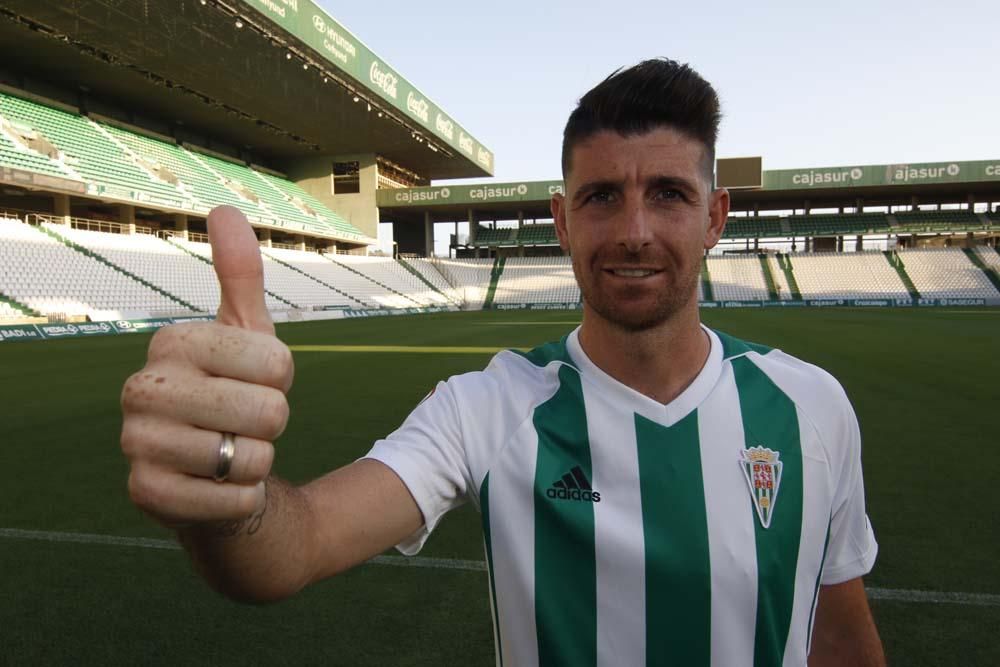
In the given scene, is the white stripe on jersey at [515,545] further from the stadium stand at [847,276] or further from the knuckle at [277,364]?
the stadium stand at [847,276]

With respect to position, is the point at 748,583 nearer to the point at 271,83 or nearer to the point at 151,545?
the point at 151,545

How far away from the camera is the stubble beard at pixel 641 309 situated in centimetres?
125

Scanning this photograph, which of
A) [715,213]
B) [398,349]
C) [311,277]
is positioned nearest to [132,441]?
[715,213]

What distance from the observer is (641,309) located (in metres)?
1.25

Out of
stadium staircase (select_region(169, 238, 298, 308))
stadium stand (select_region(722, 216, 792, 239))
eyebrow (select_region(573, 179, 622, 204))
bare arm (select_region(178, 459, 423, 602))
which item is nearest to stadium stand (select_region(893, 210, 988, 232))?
stadium stand (select_region(722, 216, 792, 239))

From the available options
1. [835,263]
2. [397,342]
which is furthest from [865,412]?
[835,263]

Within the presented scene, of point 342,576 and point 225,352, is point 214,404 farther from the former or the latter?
point 342,576

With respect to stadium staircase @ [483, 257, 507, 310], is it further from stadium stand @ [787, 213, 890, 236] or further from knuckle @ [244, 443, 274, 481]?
knuckle @ [244, 443, 274, 481]

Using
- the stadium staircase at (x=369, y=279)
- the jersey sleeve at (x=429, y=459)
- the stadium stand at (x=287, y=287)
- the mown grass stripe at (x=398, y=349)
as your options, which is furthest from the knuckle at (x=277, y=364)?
the stadium staircase at (x=369, y=279)

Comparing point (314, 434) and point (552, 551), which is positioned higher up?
point (552, 551)

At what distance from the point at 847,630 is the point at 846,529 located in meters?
0.23

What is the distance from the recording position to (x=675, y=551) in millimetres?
1135

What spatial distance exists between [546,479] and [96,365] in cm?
1012

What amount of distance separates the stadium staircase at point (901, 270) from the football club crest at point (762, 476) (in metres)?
39.0
